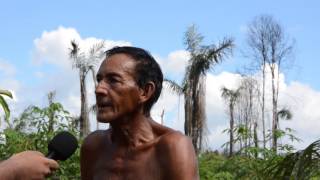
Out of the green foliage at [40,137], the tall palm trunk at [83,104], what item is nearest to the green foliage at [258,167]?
the green foliage at [40,137]

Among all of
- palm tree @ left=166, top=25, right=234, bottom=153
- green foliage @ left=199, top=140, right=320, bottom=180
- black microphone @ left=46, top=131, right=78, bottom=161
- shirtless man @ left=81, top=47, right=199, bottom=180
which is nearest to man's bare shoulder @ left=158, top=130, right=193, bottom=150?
shirtless man @ left=81, top=47, right=199, bottom=180

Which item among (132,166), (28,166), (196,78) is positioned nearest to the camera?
(28,166)

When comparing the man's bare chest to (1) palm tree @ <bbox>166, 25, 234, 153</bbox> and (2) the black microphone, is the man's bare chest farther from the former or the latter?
(1) palm tree @ <bbox>166, 25, 234, 153</bbox>

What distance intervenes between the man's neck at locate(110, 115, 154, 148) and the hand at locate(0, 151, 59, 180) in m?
Answer: 0.78

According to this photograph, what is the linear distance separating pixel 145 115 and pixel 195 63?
9351 mm

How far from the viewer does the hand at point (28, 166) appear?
5.61ft

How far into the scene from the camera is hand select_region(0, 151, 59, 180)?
1711mm

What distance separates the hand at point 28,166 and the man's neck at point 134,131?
0.78 m

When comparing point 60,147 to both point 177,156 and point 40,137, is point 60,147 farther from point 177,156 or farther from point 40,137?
point 40,137

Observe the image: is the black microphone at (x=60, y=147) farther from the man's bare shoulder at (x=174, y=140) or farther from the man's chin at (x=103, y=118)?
the man's bare shoulder at (x=174, y=140)

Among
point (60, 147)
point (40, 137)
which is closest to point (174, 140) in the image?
point (60, 147)

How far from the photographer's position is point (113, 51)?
256cm

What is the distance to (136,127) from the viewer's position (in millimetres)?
2531

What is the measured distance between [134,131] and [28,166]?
85 cm
